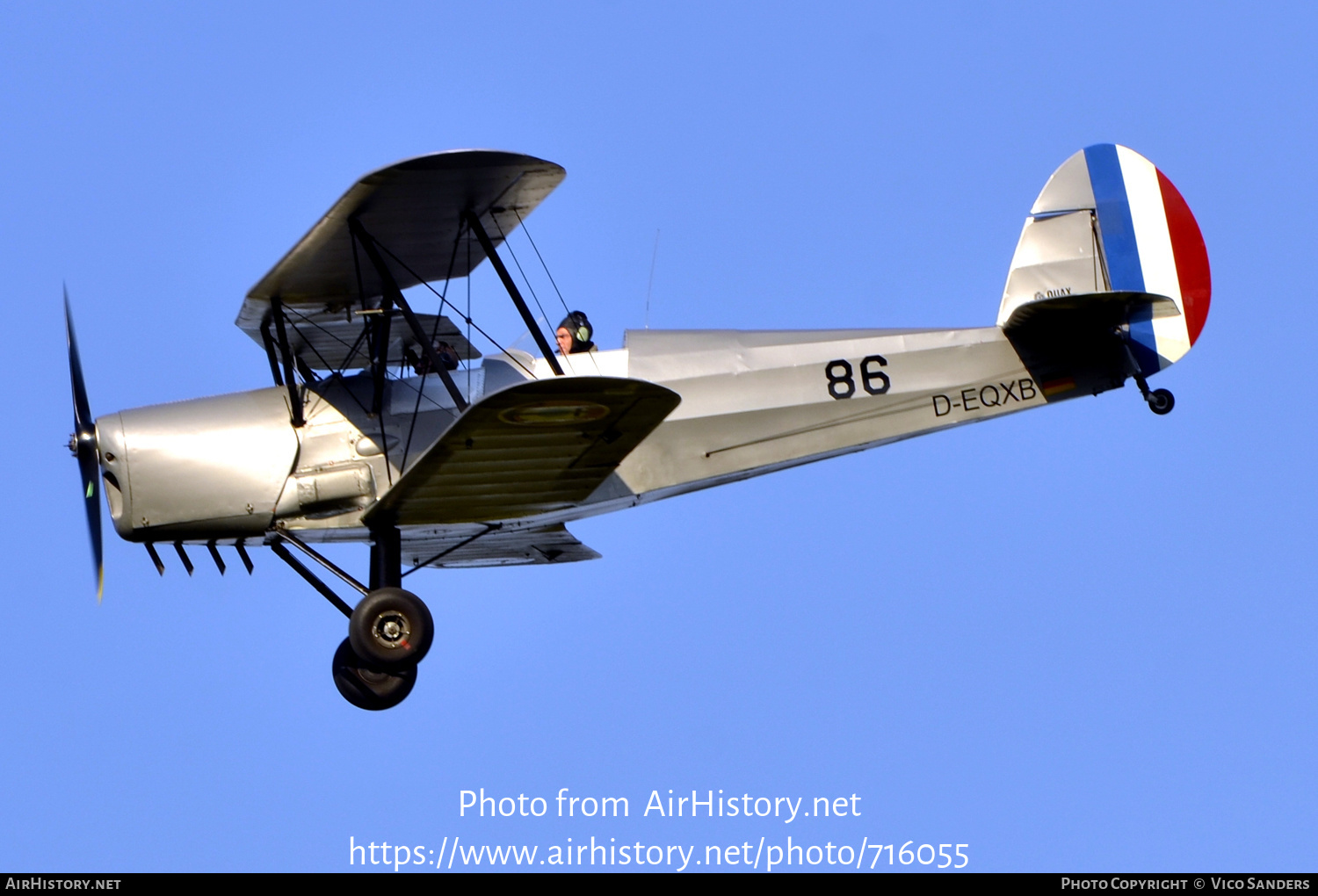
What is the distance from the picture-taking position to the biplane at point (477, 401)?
9.78 m

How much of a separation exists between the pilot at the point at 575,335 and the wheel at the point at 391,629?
6.62 feet

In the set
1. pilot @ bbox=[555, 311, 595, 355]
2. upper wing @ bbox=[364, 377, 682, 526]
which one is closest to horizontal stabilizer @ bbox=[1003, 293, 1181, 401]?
pilot @ bbox=[555, 311, 595, 355]

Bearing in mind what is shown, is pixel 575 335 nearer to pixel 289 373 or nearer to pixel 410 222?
pixel 410 222

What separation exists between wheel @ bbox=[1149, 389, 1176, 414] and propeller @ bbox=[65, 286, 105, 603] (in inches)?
271

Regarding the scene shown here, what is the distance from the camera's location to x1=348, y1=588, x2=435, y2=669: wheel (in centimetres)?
995

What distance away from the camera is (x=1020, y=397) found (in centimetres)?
1181

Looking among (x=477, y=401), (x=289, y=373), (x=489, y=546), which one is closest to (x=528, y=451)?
(x=477, y=401)

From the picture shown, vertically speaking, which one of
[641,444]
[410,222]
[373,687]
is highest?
[410,222]

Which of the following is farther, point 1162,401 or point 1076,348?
point 1076,348

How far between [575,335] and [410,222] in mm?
1458

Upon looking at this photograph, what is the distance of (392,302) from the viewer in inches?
412

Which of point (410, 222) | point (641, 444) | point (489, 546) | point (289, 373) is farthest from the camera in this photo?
point (489, 546)
